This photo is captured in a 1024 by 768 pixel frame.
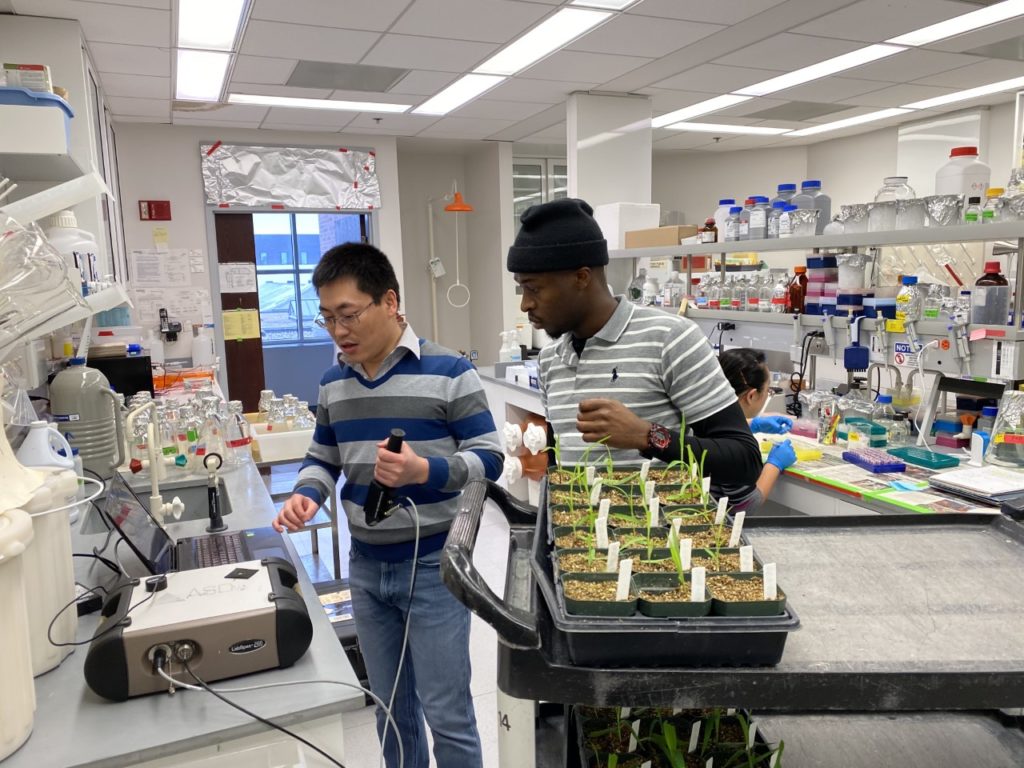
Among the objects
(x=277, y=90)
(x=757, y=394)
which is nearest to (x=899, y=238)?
(x=757, y=394)

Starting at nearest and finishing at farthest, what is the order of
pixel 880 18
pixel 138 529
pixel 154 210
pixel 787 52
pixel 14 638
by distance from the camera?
pixel 14 638
pixel 138 529
pixel 880 18
pixel 787 52
pixel 154 210

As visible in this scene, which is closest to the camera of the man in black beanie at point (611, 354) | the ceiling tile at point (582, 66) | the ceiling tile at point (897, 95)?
the man in black beanie at point (611, 354)

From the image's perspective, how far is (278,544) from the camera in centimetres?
180

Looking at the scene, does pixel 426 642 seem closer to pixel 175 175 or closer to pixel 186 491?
pixel 186 491

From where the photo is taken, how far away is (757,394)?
8.72ft

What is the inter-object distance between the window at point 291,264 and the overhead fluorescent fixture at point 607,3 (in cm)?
416

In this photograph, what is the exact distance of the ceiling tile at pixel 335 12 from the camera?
129 inches

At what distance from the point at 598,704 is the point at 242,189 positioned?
617cm

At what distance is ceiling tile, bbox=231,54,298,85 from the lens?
4051 mm

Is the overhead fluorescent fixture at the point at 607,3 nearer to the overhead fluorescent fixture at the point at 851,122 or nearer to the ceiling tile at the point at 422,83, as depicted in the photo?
the ceiling tile at the point at 422,83

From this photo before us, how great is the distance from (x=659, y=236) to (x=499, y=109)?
204 centimetres

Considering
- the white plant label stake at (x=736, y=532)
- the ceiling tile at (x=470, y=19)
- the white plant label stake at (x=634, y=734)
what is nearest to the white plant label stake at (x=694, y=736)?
the white plant label stake at (x=634, y=734)

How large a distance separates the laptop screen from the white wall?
4.39 m

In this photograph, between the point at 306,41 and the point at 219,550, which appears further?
the point at 306,41
